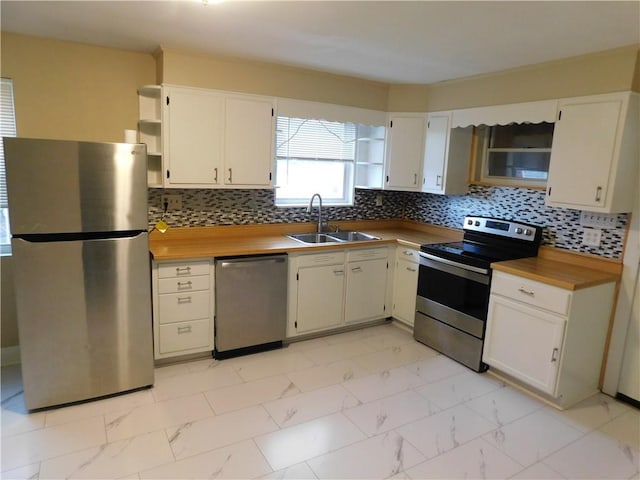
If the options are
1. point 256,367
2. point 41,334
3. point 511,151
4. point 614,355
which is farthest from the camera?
point 511,151

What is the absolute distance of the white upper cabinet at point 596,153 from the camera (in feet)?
8.45

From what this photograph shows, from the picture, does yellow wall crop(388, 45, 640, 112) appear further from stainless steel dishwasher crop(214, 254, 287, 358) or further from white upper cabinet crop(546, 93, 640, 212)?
stainless steel dishwasher crop(214, 254, 287, 358)

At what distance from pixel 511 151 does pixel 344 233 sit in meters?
1.65

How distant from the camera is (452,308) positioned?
Answer: 329cm

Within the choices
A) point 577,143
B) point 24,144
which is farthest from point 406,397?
point 24,144

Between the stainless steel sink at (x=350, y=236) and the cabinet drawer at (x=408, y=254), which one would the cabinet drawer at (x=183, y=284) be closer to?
the stainless steel sink at (x=350, y=236)

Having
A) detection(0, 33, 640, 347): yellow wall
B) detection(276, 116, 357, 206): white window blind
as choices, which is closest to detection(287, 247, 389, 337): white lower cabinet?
detection(276, 116, 357, 206): white window blind

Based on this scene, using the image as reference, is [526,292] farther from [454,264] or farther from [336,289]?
[336,289]

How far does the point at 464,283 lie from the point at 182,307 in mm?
2110

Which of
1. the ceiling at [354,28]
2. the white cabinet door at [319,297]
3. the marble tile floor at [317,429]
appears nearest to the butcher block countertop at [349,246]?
the white cabinet door at [319,297]

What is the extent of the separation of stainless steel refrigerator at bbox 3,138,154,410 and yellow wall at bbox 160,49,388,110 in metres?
0.92

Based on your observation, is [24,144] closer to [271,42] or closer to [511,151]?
[271,42]

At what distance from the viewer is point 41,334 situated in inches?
93.6

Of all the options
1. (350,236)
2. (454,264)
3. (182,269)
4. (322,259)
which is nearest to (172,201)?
(182,269)
